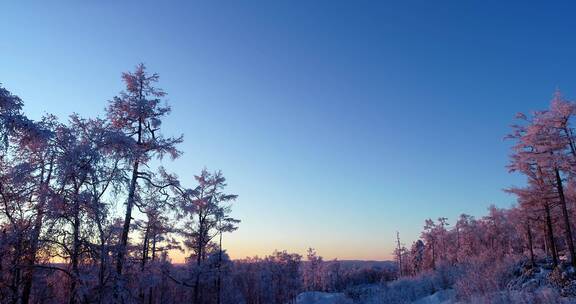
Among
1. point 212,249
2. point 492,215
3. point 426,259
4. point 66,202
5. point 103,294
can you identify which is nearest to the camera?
point 66,202

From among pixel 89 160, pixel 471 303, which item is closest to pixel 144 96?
pixel 89 160

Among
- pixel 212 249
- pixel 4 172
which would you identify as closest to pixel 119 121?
pixel 4 172

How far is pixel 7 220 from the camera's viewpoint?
10.5 metres

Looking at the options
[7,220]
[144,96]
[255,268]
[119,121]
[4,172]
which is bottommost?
[255,268]


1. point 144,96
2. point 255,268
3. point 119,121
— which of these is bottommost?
point 255,268

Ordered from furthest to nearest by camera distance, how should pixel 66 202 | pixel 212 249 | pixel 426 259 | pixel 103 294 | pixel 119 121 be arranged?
1. pixel 426 259
2. pixel 212 249
3. pixel 119 121
4. pixel 103 294
5. pixel 66 202

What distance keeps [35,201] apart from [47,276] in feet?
7.16

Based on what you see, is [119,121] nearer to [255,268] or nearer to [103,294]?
[103,294]

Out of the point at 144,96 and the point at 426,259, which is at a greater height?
the point at 144,96

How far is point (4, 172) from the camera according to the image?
1124cm

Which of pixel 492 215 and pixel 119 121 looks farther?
pixel 492 215

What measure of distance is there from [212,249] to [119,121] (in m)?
16.7

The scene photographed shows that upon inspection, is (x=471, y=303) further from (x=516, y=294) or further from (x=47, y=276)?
(x=47, y=276)

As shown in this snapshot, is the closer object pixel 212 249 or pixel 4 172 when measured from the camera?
pixel 4 172
